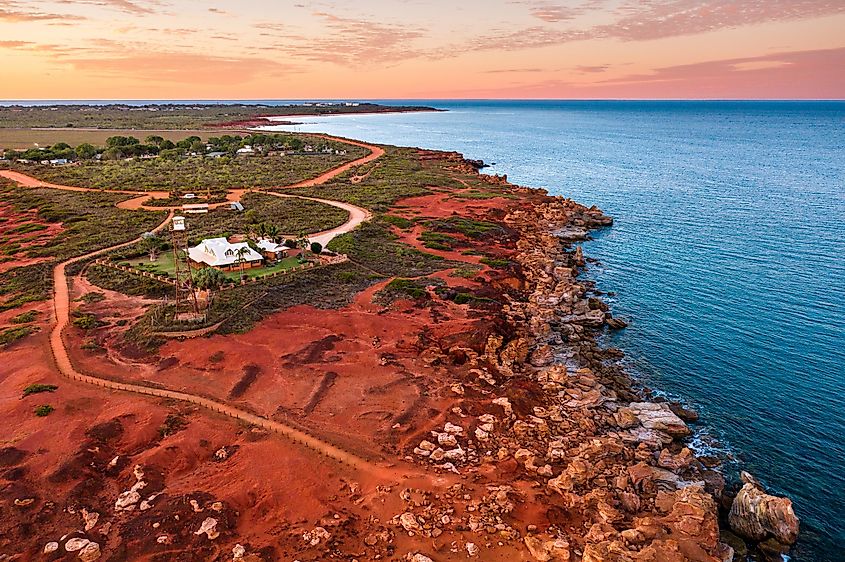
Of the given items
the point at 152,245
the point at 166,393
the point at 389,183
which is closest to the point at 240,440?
the point at 166,393

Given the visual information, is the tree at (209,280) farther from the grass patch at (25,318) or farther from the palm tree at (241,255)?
the grass patch at (25,318)

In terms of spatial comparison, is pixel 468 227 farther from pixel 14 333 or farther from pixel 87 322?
pixel 14 333

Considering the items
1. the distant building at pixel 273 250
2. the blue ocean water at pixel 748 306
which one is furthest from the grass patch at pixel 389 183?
the distant building at pixel 273 250

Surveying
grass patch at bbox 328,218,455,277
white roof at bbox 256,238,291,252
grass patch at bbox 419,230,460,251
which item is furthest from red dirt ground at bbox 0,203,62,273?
grass patch at bbox 419,230,460,251

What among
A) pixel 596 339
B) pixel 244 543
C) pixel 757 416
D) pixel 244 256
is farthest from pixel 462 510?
pixel 244 256

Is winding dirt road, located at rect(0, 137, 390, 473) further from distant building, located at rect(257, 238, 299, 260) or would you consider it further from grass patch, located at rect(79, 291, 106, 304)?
distant building, located at rect(257, 238, 299, 260)

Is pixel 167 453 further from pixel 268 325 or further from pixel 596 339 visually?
pixel 596 339
